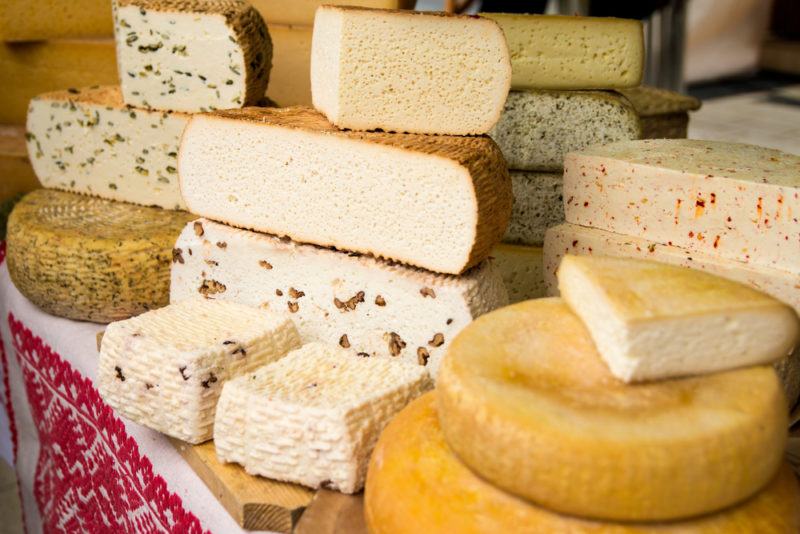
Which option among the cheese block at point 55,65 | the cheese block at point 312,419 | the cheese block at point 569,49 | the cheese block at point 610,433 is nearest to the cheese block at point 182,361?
the cheese block at point 312,419

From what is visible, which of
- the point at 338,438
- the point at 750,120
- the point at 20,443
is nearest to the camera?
the point at 338,438

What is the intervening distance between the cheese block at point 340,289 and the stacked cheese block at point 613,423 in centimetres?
29

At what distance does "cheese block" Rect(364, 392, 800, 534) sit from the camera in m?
0.89

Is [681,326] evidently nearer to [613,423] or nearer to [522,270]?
[613,423]

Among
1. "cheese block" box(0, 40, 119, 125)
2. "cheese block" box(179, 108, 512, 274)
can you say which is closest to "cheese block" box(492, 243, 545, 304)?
"cheese block" box(179, 108, 512, 274)

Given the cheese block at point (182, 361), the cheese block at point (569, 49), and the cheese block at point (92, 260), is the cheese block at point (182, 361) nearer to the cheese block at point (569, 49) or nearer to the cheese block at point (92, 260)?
the cheese block at point (92, 260)

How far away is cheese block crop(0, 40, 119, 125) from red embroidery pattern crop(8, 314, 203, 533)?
0.74 m

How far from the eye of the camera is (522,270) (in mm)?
1750

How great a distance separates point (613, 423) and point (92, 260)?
1.23m

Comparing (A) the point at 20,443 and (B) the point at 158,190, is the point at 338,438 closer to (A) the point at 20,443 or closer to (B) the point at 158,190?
(B) the point at 158,190

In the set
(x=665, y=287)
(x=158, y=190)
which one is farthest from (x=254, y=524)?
(x=158, y=190)

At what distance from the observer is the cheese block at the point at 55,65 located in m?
2.37

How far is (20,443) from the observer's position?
224 centimetres

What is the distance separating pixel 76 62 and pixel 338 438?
170cm
